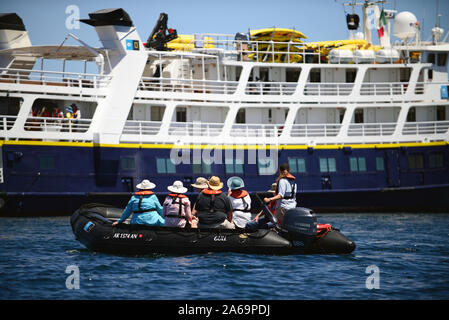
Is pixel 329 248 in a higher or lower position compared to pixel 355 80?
lower

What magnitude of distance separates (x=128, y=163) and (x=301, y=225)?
1224cm

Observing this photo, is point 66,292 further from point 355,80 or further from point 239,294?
point 355,80

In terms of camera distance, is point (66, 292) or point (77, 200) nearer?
point (66, 292)

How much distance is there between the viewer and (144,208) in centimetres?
1480

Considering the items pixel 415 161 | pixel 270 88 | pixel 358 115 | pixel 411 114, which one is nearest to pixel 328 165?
pixel 358 115

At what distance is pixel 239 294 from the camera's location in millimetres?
11508

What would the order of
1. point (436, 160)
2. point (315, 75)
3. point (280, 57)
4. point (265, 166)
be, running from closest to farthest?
point (265, 166)
point (436, 160)
point (315, 75)
point (280, 57)

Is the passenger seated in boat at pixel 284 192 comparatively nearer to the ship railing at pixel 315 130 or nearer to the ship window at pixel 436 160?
the ship railing at pixel 315 130

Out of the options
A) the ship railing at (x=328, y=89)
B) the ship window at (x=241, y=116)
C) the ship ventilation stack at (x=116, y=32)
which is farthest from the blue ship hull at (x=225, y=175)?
the ship ventilation stack at (x=116, y=32)

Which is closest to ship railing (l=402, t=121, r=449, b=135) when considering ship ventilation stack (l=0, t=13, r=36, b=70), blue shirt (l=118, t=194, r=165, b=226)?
ship ventilation stack (l=0, t=13, r=36, b=70)

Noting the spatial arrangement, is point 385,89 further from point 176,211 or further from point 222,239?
point 176,211
